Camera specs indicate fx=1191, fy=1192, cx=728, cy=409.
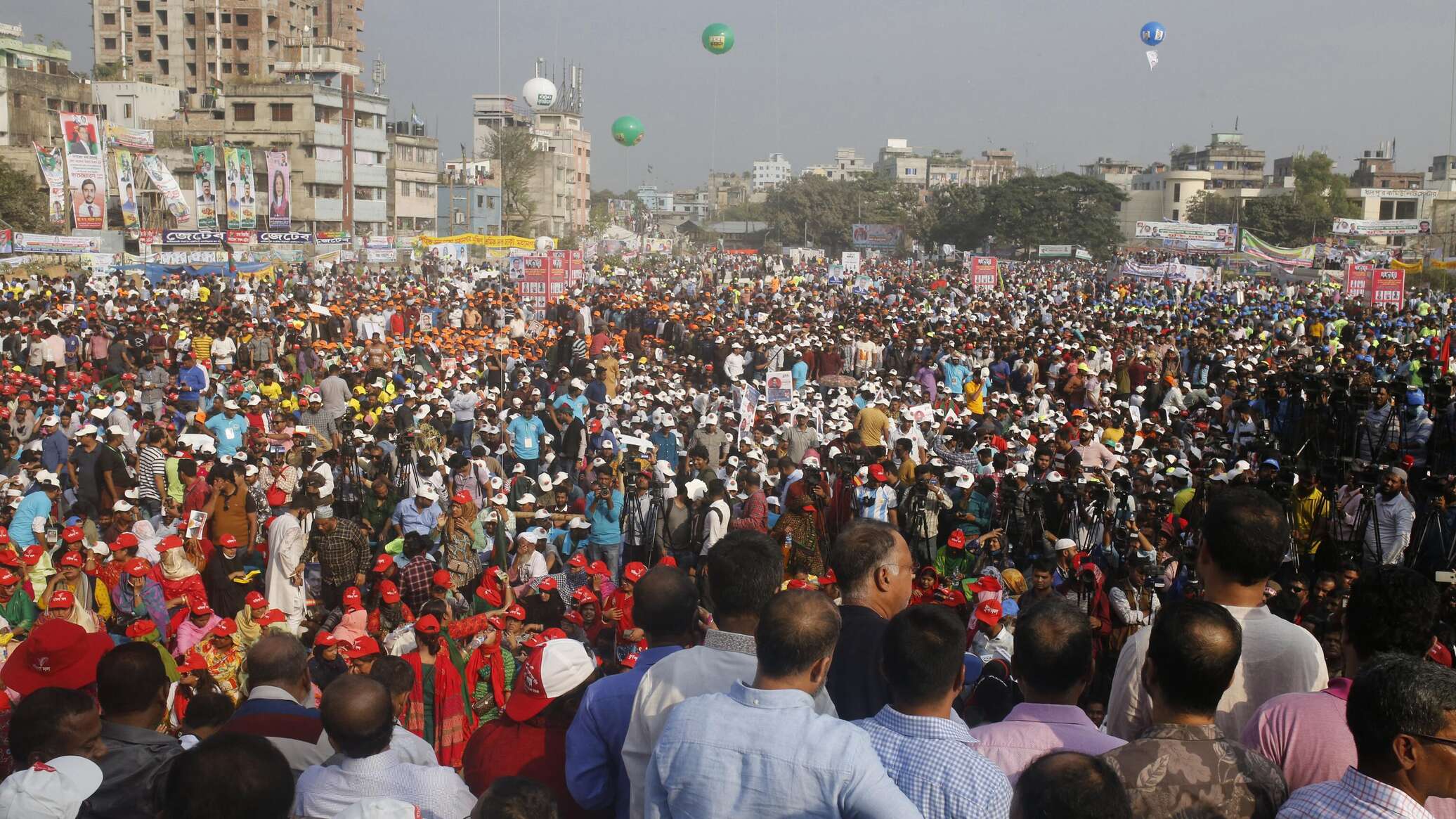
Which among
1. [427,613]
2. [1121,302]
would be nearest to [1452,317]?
[1121,302]

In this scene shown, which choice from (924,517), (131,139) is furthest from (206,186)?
(924,517)

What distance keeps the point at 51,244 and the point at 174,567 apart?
22022 mm

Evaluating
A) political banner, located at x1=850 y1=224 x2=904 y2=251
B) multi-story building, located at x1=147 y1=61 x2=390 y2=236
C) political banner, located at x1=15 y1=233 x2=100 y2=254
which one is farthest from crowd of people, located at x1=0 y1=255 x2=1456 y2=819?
political banner, located at x1=850 y1=224 x2=904 y2=251

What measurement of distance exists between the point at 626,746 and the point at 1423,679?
1.69m

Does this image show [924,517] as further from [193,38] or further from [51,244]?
[193,38]

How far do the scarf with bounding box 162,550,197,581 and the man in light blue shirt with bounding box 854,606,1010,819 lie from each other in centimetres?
574

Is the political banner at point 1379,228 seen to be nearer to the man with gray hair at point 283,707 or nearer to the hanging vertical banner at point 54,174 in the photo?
the hanging vertical banner at point 54,174

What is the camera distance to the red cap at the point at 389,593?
21.6 feet

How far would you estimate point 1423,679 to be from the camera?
2330 mm

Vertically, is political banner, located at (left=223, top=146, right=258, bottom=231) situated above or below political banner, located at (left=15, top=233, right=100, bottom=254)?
above

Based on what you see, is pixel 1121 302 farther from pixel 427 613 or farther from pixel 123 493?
pixel 427 613

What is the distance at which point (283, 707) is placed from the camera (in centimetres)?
386

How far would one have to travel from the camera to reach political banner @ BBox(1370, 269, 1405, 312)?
2033cm

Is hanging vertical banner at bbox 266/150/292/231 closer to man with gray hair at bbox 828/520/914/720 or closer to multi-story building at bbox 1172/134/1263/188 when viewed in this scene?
man with gray hair at bbox 828/520/914/720
